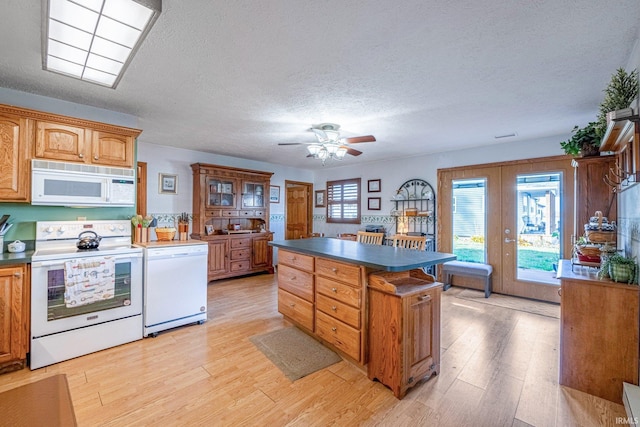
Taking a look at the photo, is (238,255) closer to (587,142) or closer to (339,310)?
(339,310)

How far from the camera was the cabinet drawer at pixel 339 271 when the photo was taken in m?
2.27

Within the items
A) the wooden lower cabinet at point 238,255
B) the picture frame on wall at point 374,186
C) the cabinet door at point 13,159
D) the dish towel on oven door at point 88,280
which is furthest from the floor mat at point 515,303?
the cabinet door at point 13,159

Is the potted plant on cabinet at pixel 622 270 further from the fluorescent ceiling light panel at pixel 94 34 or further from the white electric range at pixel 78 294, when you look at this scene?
the white electric range at pixel 78 294

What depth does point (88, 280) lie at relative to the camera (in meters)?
2.49

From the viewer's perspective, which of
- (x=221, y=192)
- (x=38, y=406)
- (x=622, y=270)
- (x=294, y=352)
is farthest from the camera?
(x=221, y=192)

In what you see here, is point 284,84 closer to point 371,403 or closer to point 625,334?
point 371,403

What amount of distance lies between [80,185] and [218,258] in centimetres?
261

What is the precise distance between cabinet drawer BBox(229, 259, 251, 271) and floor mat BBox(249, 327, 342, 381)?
2.51 metres

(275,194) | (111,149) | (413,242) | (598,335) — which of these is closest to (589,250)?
(598,335)

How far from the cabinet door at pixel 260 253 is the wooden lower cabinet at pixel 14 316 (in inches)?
135

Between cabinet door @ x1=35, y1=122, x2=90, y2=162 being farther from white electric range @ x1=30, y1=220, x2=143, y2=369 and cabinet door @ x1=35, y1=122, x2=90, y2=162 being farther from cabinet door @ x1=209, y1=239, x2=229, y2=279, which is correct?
cabinet door @ x1=209, y1=239, x2=229, y2=279

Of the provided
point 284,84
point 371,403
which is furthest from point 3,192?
point 371,403

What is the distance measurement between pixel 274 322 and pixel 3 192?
284 cm

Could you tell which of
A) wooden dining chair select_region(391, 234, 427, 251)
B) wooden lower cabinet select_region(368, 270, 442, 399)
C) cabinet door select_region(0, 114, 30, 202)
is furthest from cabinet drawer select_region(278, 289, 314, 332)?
cabinet door select_region(0, 114, 30, 202)
